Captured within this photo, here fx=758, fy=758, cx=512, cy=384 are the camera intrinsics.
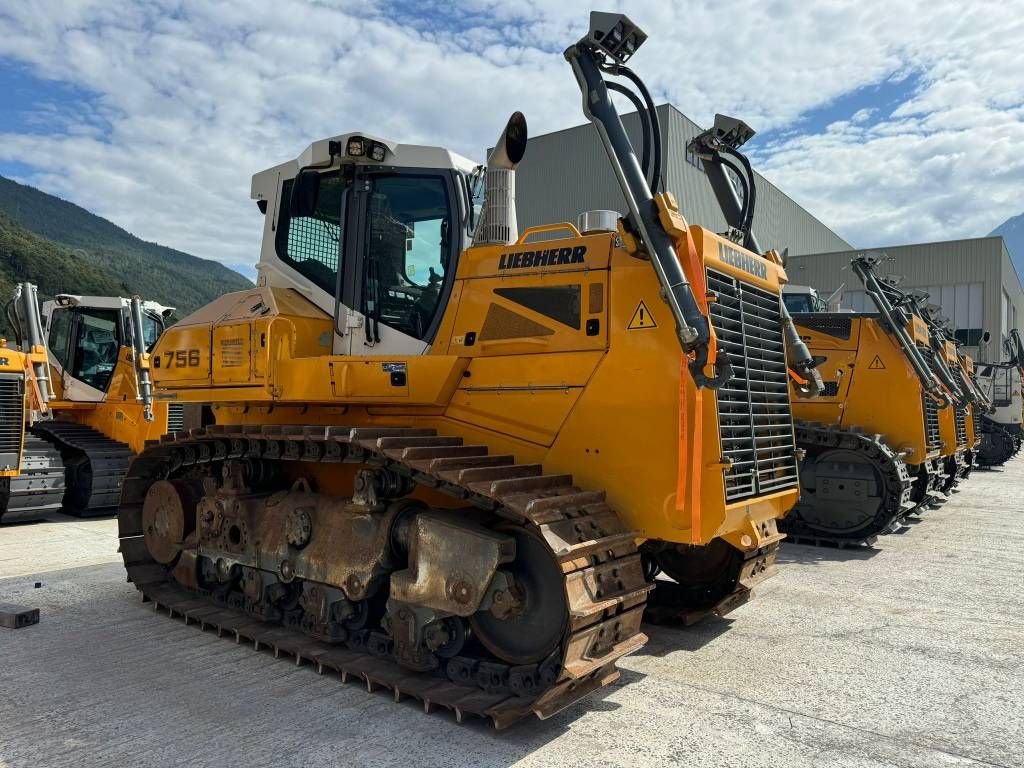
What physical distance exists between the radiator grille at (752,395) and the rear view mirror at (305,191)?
298 cm

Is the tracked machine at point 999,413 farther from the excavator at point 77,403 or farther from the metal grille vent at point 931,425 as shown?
the excavator at point 77,403

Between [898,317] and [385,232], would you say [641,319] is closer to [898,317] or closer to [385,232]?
[385,232]

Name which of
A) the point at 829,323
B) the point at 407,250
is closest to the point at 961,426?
the point at 829,323

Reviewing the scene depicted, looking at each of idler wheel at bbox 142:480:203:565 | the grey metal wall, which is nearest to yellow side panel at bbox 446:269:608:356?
idler wheel at bbox 142:480:203:565

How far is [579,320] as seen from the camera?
452 cm

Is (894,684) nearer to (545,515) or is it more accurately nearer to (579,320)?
(545,515)

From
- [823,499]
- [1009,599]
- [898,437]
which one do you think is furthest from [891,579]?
[898,437]

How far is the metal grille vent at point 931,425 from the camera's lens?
10008 mm

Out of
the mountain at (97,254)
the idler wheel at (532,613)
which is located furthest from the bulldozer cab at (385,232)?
the mountain at (97,254)

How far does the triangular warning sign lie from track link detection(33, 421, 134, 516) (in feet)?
30.8

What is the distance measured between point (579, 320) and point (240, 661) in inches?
124

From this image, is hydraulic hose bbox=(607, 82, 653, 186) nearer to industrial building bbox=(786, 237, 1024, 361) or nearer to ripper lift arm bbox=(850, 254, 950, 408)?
ripper lift arm bbox=(850, 254, 950, 408)

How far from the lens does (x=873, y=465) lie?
9.16 m

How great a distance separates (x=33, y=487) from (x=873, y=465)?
1092 cm
